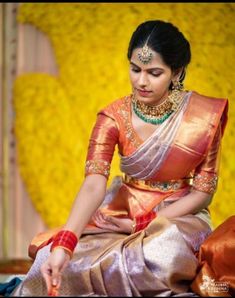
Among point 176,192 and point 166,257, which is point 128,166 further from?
point 166,257

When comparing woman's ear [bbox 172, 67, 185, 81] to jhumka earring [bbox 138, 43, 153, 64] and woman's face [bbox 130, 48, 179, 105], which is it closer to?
woman's face [bbox 130, 48, 179, 105]

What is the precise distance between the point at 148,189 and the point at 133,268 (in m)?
0.49

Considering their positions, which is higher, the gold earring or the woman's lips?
the gold earring

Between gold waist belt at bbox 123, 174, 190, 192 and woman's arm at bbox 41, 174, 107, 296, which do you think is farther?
gold waist belt at bbox 123, 174, 190, 192

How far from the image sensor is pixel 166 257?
234 cm

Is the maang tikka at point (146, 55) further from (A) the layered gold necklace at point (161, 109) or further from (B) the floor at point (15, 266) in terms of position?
(B) the floor at point (15, 266)

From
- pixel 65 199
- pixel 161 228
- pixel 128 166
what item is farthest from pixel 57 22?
pixel 161 228

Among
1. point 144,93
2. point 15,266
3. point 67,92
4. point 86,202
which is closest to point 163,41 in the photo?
point 144,93

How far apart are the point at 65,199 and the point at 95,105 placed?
678 mm

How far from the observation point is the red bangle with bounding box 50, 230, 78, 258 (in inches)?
87.7

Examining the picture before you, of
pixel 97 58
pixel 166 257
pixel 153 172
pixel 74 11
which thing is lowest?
pixel 166 257

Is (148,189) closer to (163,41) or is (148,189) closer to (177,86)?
(177,86)

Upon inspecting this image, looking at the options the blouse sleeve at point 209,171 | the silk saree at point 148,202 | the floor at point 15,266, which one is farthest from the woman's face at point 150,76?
the floor at point 15,266

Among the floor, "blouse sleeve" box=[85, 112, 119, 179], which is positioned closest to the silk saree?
"blouse sleeve" box=[85, 112, 119, 179]
